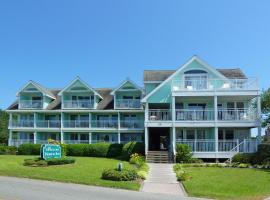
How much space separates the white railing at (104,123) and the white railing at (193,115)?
12.5 m

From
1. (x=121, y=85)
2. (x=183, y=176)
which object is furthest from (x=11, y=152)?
(x=183, y=176)

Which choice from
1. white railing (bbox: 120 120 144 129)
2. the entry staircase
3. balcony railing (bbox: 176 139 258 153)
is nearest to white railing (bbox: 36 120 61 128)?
white railing (bbox: 120 120 144 129)

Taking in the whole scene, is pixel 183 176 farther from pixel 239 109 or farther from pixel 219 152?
pixel 239 109

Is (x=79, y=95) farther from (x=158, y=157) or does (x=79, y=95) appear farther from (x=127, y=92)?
(x=158, y=157)

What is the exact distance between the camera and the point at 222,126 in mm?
33062

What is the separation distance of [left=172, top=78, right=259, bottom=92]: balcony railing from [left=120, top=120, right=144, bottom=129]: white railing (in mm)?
10363

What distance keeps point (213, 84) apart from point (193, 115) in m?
3.92

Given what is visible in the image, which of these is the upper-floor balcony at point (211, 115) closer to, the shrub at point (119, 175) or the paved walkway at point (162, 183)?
the paved walkway at point (162, 183)

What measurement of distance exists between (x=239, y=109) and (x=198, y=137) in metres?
4.84

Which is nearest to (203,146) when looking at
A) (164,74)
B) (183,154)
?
(183,154)

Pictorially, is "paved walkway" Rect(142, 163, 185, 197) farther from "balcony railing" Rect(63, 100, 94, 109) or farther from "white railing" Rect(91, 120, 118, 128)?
"balcony railing" Rect(63, 100, 94, 109)

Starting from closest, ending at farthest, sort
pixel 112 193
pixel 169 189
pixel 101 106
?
pixel 112 193
pixel 169 189
pixel 101 106

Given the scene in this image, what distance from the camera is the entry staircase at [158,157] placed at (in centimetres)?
3203

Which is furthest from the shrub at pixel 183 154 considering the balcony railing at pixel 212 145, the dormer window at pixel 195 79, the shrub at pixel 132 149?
the dormer window at pixel 195 79
